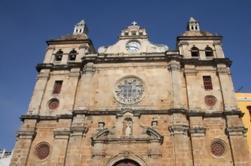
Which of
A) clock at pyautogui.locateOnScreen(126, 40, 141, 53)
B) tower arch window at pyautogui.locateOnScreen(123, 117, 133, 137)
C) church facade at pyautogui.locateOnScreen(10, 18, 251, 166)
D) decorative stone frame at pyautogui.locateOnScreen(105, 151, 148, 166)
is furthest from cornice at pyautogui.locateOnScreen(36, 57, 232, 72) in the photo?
decorative stone frame at pyautogui.locateOnScreen(105, 151, 148, 166)

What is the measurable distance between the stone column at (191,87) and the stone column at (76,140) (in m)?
7.27

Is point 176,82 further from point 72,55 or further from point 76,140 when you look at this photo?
point 72,55

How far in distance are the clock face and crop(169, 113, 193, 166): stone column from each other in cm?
712

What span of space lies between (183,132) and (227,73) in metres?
6.18

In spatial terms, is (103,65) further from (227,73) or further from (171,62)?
(227,73)

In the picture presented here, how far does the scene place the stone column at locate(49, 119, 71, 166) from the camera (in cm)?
1881

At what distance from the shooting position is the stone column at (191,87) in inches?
809

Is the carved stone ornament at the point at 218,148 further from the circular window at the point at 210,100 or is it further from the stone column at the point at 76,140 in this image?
the stone column at the point at 76,140

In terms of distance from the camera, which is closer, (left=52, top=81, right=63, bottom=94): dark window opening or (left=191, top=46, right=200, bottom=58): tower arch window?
(left=52, top=81, right=63, bottom=94): dark window opening

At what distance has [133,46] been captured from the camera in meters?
24.7

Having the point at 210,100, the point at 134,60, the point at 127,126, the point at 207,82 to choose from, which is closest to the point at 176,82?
the point at 207,82

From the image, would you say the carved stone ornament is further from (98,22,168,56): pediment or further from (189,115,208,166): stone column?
(98,22,168,56): pediment

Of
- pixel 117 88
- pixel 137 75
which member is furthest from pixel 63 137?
pixel 137 75

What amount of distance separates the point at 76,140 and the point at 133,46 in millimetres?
9368
